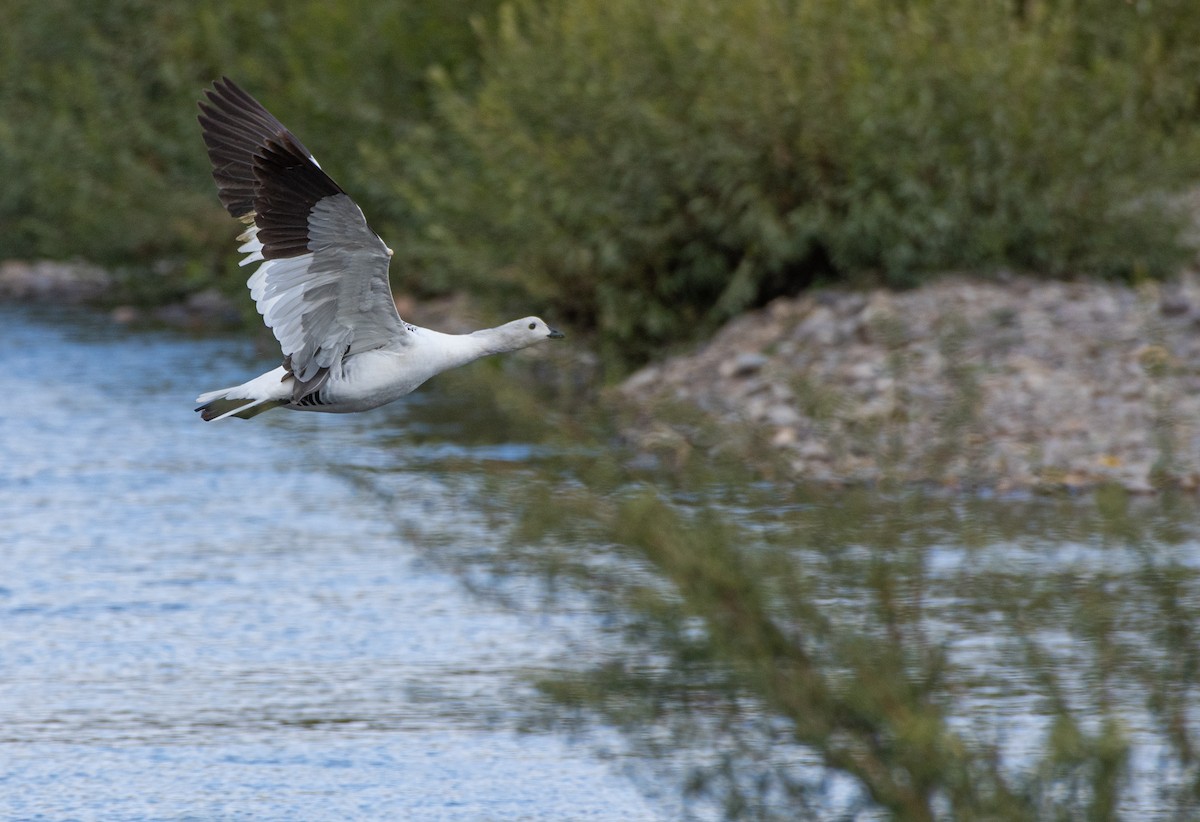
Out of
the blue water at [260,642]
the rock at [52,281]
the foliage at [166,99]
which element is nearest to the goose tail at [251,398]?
the blue water at [260,642]

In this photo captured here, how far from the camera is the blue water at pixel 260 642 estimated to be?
9.34m

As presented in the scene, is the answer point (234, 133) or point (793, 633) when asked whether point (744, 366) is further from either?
point (793, 633)

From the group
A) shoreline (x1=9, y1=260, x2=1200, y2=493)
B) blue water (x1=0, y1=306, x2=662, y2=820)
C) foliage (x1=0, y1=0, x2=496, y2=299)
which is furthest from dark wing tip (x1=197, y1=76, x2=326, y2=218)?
foliage (x1=0, y1=0, x2=496, y2=299)

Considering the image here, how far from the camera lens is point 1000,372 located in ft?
46.6

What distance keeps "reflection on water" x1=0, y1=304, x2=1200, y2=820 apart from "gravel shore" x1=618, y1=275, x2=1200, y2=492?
0.84 m

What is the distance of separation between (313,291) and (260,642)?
14.1 feet

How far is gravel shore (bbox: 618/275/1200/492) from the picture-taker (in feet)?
47.3

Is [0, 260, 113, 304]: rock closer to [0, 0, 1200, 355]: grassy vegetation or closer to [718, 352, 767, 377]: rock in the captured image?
[0, 0, 1200, 355]: grassy vegetation

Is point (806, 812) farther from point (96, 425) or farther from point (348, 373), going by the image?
point (96, 425)

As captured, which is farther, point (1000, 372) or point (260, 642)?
point (1000, 372)

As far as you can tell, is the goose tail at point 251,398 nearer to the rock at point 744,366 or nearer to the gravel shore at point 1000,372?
the gravel shore at point 1000,372

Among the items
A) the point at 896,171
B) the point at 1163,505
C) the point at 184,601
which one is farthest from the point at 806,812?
the point at 896,171

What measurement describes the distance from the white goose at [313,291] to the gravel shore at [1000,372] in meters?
4.18

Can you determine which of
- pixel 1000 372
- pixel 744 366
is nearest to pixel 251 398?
pixel 1000 372
